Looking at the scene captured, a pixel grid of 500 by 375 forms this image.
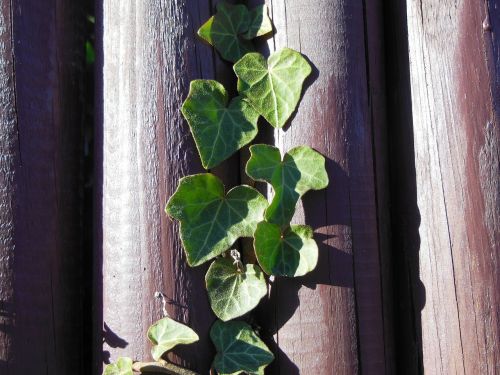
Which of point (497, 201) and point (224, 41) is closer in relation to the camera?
point (497, 201)

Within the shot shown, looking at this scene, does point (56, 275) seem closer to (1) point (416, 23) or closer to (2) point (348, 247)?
(2) point (348, 247)

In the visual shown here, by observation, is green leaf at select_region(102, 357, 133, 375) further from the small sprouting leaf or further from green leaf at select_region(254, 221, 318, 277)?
the small sprouting leaf

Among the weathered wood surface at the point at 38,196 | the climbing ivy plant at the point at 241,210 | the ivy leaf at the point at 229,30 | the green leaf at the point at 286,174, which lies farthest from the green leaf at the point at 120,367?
the ivy leaf at the point at 229,30

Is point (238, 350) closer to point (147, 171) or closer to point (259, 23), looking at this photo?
point (147, 171)

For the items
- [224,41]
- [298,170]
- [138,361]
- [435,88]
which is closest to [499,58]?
[435,88]

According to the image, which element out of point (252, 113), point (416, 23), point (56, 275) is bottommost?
point (56, 275)

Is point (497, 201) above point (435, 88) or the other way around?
the other way around
